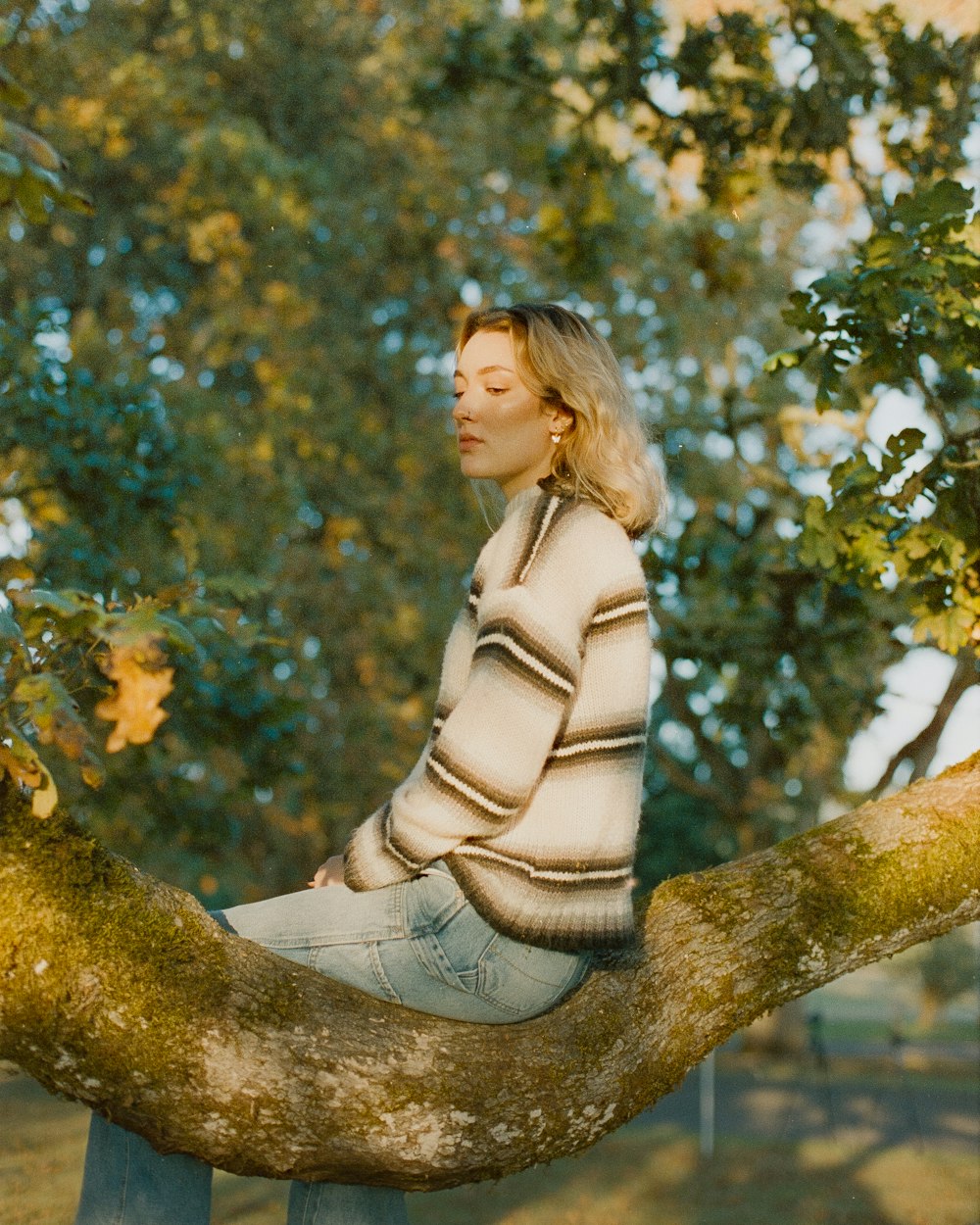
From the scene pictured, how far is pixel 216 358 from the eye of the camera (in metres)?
14.0

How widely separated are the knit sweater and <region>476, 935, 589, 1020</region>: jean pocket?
4cm

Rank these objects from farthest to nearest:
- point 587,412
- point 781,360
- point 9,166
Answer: point 781,360, point 587,412, point 9,166

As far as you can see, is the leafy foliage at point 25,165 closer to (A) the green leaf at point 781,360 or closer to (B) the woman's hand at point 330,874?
(B) the woman's hand at point 330,874

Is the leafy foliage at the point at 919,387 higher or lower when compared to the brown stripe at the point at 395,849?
higher

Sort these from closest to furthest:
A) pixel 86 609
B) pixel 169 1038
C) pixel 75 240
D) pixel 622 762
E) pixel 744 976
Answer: pixel 86 609
pixel 169 1038
pixel 622 762
pixel 744 976
pixel 75 240

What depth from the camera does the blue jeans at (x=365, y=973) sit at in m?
2.28

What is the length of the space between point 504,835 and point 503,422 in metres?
0.87

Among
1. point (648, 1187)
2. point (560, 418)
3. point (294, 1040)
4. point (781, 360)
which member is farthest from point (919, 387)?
point (648, 1187)

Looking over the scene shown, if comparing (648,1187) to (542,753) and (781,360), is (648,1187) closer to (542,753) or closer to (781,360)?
(781,360)

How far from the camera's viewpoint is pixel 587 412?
268cm

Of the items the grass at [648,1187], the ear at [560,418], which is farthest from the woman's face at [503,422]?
the grass at [648,1187]

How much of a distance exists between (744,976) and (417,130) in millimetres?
13169

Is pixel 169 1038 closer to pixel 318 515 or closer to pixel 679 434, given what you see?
pixel 679 434

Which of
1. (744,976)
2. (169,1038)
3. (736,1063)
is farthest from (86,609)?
(736,1063)
